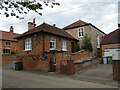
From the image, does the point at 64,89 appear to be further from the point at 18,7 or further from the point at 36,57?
the point at 36,57

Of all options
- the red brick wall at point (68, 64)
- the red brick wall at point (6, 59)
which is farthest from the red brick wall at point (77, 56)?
the red brick wall at point (6, 59)

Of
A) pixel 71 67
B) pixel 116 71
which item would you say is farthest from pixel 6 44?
pixel 116 71

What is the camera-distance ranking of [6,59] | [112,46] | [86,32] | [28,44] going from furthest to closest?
[6,59] → [86,32] → [112,46] → [28,44]

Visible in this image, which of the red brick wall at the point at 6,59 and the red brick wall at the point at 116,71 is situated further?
the red brick wall at the point at 6,59

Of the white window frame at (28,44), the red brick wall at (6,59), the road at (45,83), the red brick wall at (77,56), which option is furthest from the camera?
the red brick wall at (6,59)

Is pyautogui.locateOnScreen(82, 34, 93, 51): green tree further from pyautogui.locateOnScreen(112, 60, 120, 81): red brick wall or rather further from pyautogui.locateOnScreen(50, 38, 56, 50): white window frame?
pyautogui.locateOnScreen(112, 60, 120, 81): red brick wall

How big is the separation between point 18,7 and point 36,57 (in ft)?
37.0

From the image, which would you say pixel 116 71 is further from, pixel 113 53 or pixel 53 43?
pixel 113 53

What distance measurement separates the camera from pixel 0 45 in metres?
28.8

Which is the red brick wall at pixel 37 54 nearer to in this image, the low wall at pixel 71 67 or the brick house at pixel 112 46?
the low wall at pixel 71 67

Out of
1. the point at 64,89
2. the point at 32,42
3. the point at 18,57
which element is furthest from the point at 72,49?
the point at 64,89

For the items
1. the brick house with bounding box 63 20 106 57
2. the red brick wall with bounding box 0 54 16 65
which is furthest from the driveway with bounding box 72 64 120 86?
the red brick wall with bounding box 0 54 16 65

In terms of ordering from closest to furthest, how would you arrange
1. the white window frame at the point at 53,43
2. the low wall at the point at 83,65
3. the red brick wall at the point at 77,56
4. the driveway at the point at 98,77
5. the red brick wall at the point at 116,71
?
the driveway at the point at 98,77 → the red brick wall at the point at 116,71 → the low wall at the point at 83,65 → the red brick wall at the point at 77,56 → the white window frame at the point at 53,43

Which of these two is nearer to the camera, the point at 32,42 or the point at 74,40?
the point at 32,42
